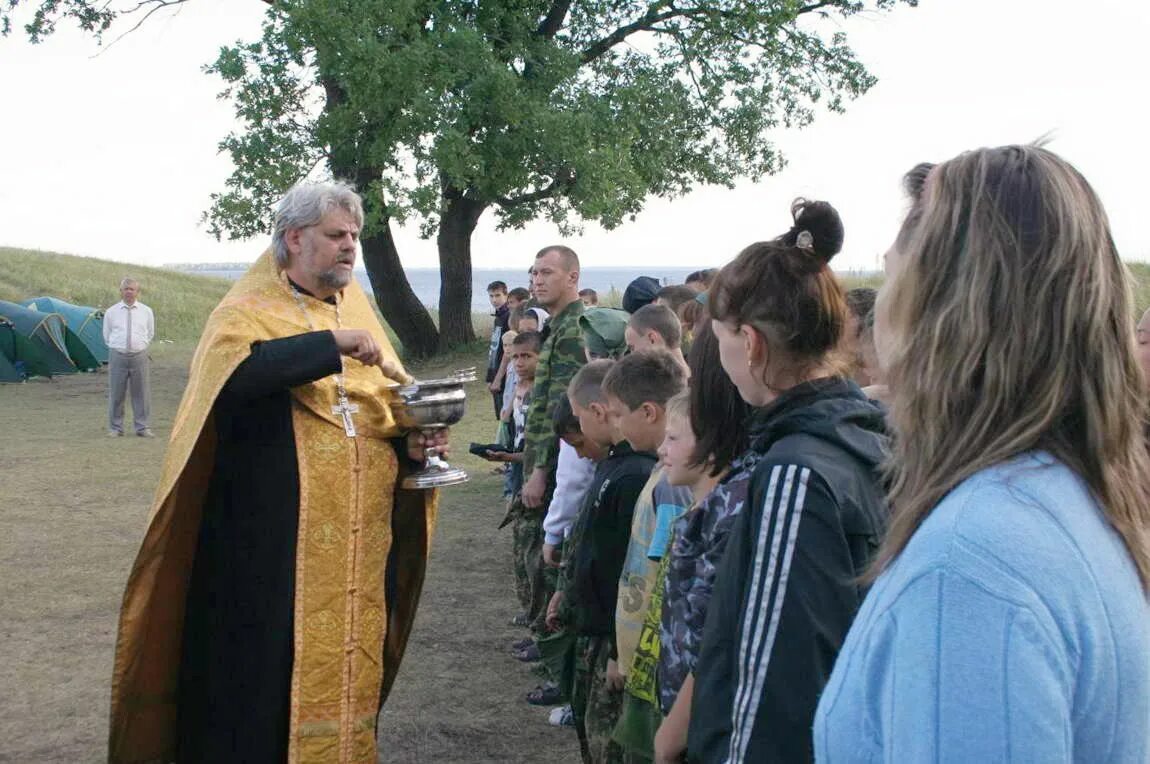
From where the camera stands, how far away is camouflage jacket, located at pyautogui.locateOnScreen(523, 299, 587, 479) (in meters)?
5.65

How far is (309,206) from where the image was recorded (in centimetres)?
422

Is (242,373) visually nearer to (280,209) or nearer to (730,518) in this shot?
(280,209)

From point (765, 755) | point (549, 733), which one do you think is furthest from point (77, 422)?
point (765, 755)

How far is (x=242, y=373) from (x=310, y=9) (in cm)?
1447

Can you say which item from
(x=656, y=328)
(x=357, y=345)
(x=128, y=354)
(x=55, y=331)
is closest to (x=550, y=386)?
(x=656, y=328)

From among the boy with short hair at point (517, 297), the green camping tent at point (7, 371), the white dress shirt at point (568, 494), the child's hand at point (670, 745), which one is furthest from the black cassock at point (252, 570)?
the green camping tent at point (7, 371)

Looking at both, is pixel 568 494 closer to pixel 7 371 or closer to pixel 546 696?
pixel 546 696

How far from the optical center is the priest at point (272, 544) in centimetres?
410

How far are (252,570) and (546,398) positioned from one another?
78.2 inches

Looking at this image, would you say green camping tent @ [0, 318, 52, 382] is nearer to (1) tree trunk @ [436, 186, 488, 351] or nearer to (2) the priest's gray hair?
(1) tree trunk @ [436, 186, 488, 351]

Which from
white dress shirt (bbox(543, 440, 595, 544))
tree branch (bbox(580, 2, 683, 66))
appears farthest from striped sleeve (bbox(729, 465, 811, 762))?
tree branch (bbox(580, 2, 683, 66))

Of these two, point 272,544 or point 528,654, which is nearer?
point 272,544

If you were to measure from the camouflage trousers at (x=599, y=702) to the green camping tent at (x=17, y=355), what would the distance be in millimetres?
20087

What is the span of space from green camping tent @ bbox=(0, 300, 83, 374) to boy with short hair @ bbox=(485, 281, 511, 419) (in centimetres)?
1154
